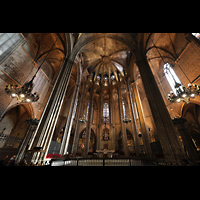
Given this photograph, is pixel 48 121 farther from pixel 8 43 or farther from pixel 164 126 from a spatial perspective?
pixel 8 43

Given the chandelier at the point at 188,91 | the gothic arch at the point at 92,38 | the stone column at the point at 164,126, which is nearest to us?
the stone column at the point at 164,126

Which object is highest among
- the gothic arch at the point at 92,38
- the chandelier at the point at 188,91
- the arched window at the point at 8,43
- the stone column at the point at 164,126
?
the gothic arch at the point at 92,38

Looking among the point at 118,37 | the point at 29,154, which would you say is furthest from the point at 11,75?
the point at 118,37

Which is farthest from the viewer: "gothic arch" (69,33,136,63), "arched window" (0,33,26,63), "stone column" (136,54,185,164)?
"gothic arch" (69,33,136,63)

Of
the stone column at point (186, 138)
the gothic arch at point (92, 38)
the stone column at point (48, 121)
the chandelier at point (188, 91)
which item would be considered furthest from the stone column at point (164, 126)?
the stone column at point (48, 121)

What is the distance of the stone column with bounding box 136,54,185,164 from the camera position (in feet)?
15.6

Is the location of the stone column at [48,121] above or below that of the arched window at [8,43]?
below

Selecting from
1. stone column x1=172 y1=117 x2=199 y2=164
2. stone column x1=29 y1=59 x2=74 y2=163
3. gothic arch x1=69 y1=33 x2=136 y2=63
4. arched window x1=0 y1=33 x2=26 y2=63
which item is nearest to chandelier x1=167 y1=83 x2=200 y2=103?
stone column x1=172 y1=117 x2=199 y2=164

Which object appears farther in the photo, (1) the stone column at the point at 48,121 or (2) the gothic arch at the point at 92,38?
(2) the gothic arch at the point at 92,38

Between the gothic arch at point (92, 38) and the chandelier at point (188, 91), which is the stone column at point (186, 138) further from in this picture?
the gothic arch at point (92, 38)

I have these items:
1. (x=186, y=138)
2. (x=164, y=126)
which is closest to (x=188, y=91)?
(x=164, y=126)

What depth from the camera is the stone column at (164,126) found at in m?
4.74

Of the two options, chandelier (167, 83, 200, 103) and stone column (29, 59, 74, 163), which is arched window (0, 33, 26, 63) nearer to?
stone column (29, 59, 74, 163)
